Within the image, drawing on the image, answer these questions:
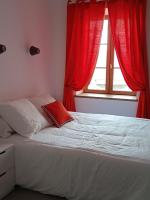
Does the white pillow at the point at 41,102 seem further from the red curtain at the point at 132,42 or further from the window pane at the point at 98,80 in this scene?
the red curtain at the point at 132,42

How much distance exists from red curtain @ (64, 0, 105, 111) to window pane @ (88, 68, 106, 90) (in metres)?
0.30

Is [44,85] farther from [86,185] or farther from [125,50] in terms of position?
[86,185]

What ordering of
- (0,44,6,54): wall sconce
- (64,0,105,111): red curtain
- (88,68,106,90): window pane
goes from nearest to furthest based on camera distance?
(0,44,6,54): wall sconce, (64,0,105,111): red curtain, (88,68,106,90): window pane

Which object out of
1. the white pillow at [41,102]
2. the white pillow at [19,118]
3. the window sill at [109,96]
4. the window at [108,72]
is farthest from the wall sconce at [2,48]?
the window at [108,72]

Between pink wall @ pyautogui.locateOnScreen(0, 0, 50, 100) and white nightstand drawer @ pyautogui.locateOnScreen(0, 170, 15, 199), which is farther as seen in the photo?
pink wall @ pyautogui.locateOnScreen(0, 0, 50, 100)

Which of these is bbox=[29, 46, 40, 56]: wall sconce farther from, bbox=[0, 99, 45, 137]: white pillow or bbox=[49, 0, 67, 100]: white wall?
bbox=[0, 99, 45, 137]: white pillow

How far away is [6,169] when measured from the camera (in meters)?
2.19

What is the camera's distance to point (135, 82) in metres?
3.57

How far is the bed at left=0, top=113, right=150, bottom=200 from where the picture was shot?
72.7 inches

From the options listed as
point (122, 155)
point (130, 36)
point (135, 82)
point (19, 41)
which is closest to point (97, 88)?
point (135, 82)

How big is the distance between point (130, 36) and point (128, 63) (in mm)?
409

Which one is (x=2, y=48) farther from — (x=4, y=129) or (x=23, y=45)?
(x=4, y=129)

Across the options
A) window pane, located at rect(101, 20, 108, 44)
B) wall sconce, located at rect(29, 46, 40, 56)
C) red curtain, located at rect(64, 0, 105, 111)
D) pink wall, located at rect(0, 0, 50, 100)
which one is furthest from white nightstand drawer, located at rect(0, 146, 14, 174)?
window pane, located at rect(101, 20, 108, 44)

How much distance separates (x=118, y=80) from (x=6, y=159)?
2.48 m
